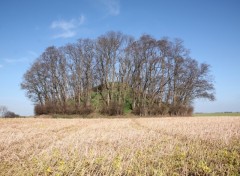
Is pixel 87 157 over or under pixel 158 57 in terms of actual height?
under

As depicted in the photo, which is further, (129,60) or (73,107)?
(129,60)

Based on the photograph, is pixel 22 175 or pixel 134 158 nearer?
A: pixel 22 175

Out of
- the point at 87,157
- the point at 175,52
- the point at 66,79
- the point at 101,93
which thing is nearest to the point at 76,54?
the point at 66,79

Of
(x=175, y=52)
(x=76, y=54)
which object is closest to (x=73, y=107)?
(x=76, y=54)

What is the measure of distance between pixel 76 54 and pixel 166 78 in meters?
17.6

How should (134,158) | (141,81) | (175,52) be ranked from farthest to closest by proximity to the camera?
1. (175,52)
2. (141,81)
3. (134,158)

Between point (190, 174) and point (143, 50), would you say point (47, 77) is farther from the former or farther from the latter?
point (190, 174)

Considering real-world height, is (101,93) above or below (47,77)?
below

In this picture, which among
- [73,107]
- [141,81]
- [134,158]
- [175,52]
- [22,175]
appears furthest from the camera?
[175,52]

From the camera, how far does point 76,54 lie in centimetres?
4606

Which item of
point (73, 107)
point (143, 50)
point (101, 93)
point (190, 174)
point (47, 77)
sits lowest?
point (190, 174)

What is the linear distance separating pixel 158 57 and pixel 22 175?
4064 cm

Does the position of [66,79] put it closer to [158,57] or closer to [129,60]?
[129,60]

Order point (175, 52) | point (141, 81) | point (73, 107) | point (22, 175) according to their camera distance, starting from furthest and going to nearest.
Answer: point (175, 52) < point (141, 81) < point (73, 107) < point (22, 175)
